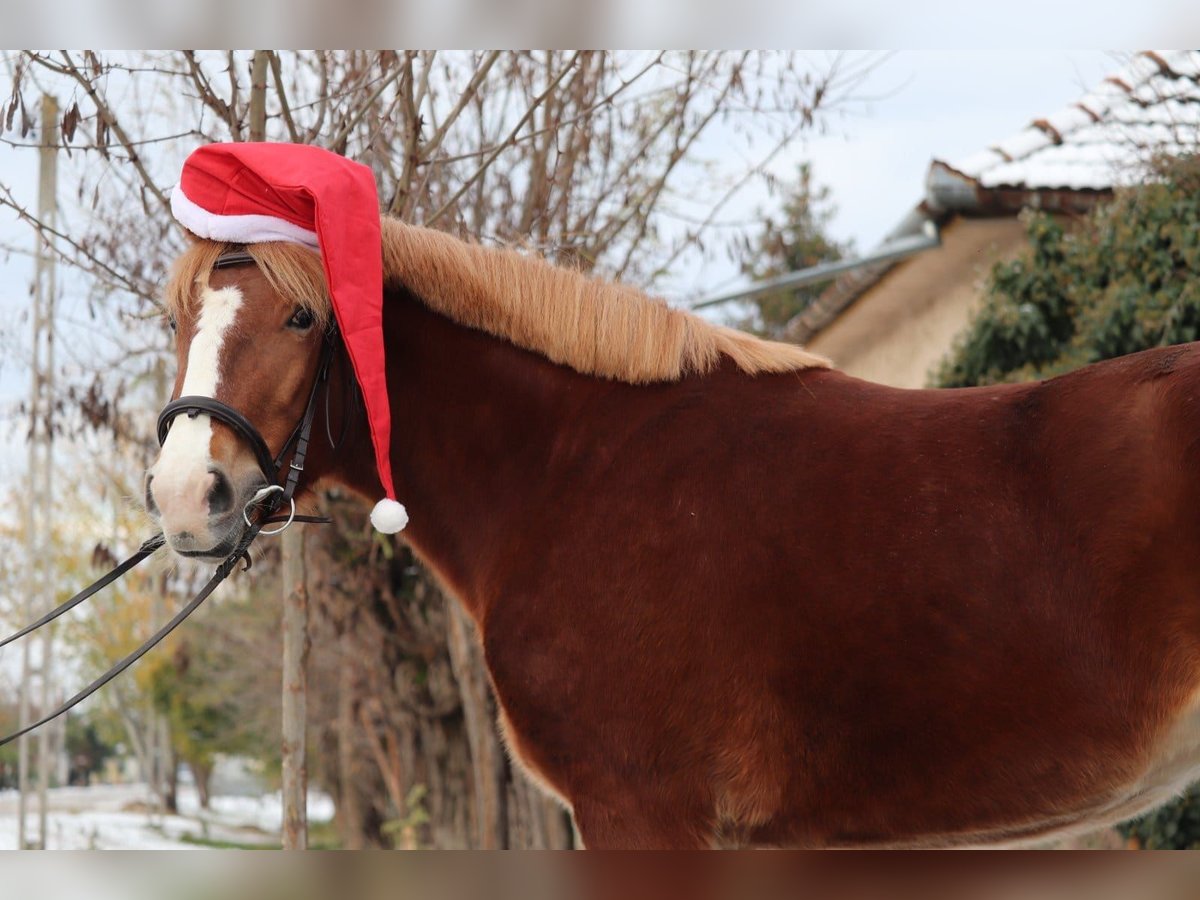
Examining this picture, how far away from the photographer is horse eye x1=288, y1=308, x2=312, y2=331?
Answer: 2.71 m

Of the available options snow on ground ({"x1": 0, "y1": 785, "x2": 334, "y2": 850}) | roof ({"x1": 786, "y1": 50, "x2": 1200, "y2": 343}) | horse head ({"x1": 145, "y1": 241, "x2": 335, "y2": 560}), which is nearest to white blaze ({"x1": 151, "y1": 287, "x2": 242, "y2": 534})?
horse head ({"x1": 145, "y1": 241, "x2": 335, "y2": 560})

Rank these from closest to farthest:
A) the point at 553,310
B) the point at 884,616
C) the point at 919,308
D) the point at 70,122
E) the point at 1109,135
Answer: the point at 884,616, the point at 553,310, the point at 70,122, the point at 1109,135, the point at 919,308

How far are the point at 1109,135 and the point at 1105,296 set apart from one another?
1469 millimetres

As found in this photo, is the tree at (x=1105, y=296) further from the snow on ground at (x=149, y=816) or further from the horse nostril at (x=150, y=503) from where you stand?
the snow on ground at (x=149, y=816)

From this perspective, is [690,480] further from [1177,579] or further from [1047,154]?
[1047,154]

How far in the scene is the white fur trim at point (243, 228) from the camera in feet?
8.84

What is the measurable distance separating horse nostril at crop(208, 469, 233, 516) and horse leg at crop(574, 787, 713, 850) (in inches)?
42.7

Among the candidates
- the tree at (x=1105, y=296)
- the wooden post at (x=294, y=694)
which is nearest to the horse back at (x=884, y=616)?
the wooden post at (x=294, y=694)

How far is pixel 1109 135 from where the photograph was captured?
7.73m

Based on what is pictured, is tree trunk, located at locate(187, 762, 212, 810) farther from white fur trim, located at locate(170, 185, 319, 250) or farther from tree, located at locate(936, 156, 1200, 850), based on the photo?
white fur trim, located at locate(170, 185, 319, 250)

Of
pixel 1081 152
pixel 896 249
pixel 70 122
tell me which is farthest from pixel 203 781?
pixel 70 122

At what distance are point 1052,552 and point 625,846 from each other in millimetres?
1113

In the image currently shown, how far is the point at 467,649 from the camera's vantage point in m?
7.55

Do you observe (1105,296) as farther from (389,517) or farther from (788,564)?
(389,517)
